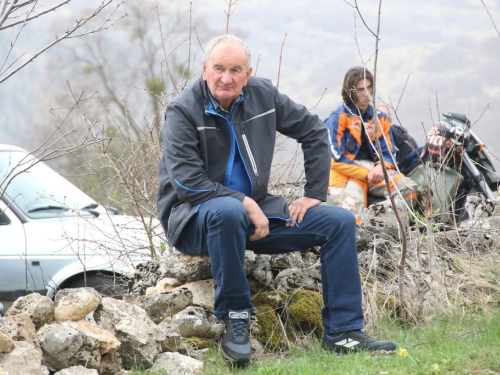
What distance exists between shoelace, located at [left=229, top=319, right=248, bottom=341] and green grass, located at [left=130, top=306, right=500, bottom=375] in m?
0.16

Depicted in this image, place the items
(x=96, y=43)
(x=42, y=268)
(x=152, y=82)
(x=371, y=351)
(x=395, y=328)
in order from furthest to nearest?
(x=96, y=43) < (x=152, y=82) < (x=42, y=268) < (x=395, y=328) < (x=371, y=351)

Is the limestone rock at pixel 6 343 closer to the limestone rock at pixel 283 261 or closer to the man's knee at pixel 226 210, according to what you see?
the man's knee at pixel 226 210

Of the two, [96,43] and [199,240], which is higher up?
[96,43]

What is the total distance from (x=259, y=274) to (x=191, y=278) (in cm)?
46

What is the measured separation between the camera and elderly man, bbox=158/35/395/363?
3992 mm

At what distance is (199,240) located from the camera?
4215 mm

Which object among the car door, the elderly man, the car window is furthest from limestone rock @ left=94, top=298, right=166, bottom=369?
the car window

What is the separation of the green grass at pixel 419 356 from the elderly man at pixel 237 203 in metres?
0.14

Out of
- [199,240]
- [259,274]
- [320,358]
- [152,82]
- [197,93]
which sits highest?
[152,82]

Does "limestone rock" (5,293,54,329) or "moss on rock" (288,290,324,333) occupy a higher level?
"limestone rock" (5,293,54,329)

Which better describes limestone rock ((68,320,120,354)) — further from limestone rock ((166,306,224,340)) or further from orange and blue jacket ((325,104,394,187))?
orange and blue jacket ((325,104,394,187))

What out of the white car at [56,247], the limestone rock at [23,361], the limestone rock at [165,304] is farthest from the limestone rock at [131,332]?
the white car at [56,247]

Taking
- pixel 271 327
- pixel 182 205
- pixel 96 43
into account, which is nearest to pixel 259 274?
pixel 271 327

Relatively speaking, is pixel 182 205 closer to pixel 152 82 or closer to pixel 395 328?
pixel 395 328
